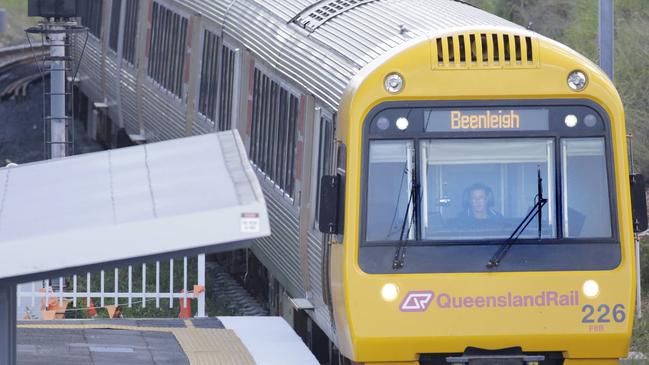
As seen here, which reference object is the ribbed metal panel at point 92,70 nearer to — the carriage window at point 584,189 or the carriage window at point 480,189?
the carriage window at point 480,189

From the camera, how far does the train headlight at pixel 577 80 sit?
32.9 feet

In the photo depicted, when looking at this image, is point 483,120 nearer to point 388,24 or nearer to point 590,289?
point 590,289

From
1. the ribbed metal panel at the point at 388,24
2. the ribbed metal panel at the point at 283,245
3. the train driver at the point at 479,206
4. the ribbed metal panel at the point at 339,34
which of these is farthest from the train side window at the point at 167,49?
the train driver at the point at 479,206

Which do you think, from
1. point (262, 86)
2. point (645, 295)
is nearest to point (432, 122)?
point (262, 86)

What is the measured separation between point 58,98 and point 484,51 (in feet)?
28.0

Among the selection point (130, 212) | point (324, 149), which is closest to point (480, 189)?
point (324, 149)

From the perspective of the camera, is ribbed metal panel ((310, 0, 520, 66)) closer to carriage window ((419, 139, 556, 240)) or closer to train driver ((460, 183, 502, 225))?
carriage window ((419, 139, 556, 240))

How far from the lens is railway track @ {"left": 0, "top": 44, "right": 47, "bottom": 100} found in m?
30.1

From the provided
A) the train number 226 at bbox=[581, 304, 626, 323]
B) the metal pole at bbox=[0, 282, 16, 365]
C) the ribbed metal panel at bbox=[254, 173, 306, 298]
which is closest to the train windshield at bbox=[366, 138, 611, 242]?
the train number 226 at bbox=[581, 304, 626, 323]

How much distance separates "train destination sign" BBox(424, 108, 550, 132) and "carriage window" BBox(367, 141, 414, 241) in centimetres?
22

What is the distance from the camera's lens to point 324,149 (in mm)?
11016

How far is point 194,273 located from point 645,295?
5241 millimetres

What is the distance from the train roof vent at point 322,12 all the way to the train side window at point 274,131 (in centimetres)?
55

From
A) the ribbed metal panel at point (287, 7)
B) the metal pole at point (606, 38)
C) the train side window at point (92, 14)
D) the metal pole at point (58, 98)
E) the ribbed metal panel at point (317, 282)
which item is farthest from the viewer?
the train side window at point (92, 14)
